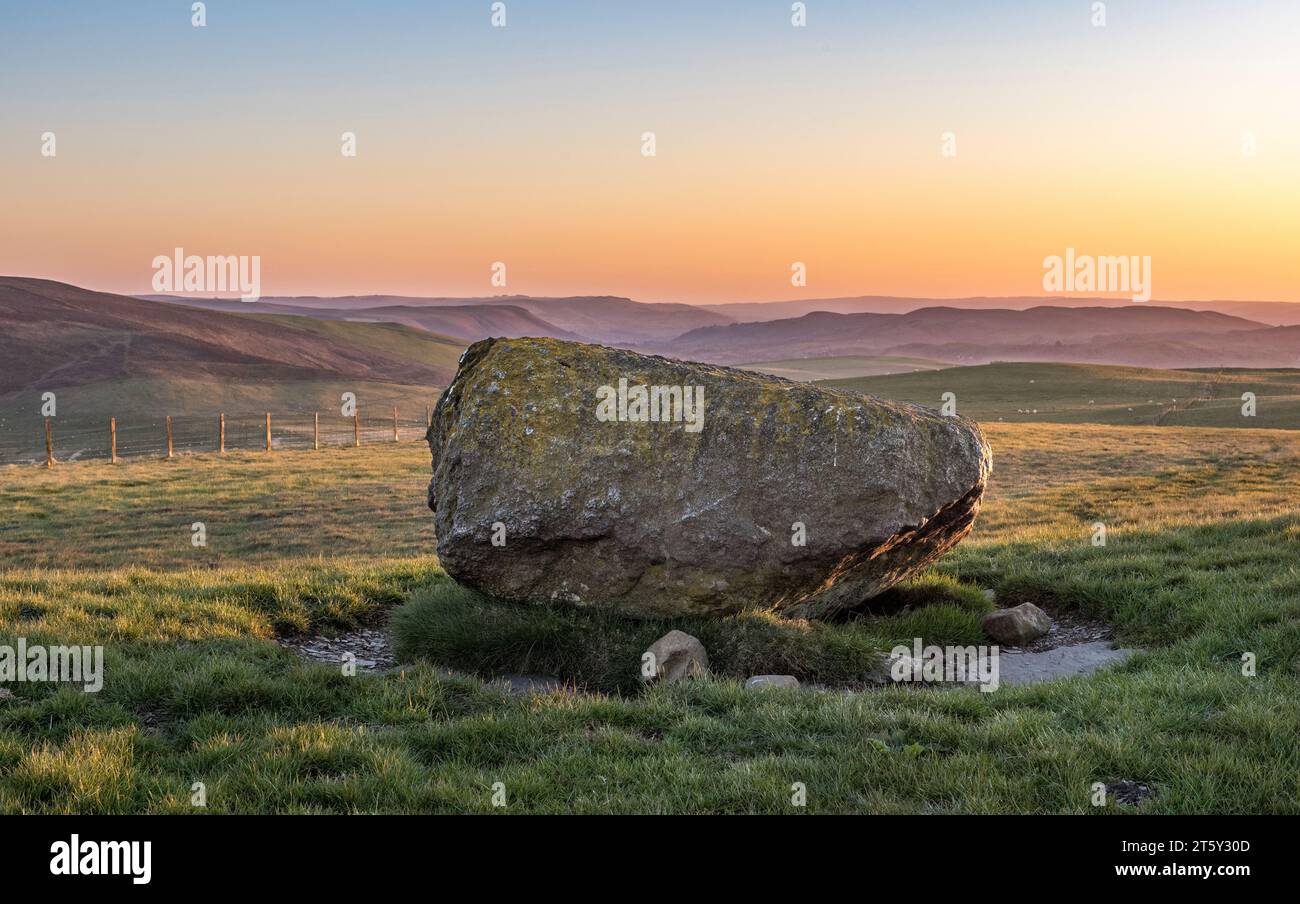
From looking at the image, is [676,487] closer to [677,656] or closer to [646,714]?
[677,656]

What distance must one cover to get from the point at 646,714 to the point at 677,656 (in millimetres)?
1776

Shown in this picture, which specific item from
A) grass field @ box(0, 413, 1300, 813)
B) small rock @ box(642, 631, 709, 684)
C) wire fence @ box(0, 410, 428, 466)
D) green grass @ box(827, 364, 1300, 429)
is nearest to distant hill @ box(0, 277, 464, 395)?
wire fence @ box(0, 410, 428, 466)

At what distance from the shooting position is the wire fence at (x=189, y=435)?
45125 millimetres

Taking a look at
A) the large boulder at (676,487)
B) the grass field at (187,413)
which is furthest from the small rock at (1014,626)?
the grass field at (187,413)

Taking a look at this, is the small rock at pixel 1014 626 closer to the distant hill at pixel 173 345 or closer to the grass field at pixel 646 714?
the grass field at pixel 646 714

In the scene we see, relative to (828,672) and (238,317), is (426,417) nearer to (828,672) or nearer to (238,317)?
(828,672)

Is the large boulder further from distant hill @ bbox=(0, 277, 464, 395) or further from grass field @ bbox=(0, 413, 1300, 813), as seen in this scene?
distant hill @ bbox=(0, 277, 464, 395)

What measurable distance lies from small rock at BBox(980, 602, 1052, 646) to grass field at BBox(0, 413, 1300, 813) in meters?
0.27

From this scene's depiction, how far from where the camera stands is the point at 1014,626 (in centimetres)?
1030

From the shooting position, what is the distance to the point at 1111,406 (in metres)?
62.8

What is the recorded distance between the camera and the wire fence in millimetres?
45125

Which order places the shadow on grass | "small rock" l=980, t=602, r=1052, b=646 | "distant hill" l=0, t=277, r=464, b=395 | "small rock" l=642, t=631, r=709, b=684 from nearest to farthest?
"small rock" l=642, t=631, r=709, b=684 < the shadow on grass < "small rock" l=980, t=602, r=1052, b=646 < "distant hill" l=0, t=277, r=464, b=395

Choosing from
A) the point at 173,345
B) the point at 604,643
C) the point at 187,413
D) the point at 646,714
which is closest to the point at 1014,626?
the point at 604,643
